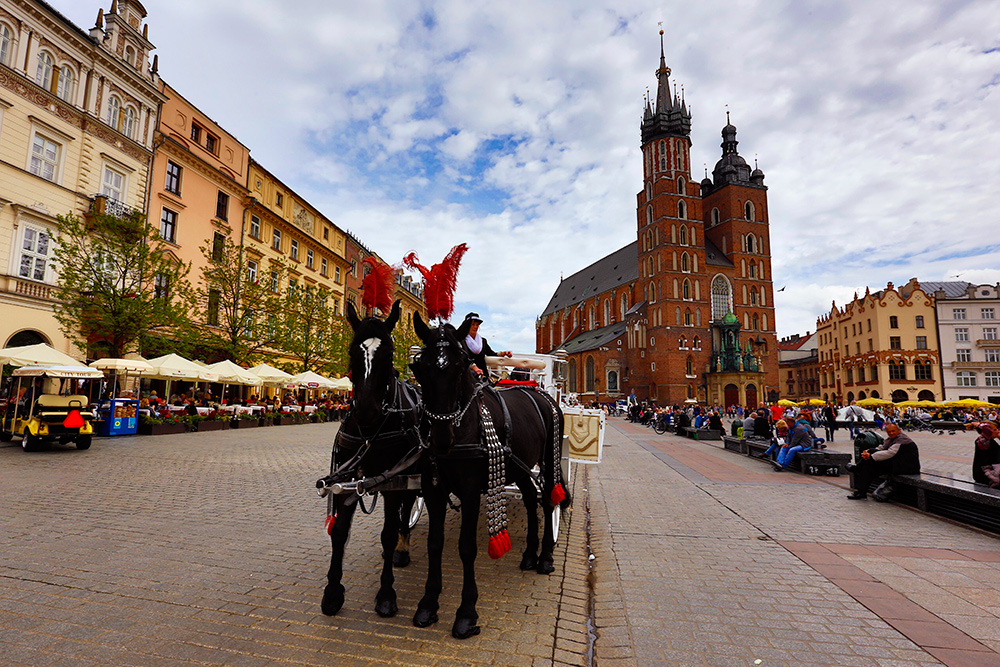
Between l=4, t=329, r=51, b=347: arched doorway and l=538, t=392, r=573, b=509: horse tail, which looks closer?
l=538, t=392, r=573, b=509: horse tail

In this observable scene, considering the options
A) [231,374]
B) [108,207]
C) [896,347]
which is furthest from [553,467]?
[896,347]

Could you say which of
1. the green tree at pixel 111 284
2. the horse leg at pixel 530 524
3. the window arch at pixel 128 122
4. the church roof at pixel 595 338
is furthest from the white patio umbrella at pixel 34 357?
the church roof at pixel 595 338

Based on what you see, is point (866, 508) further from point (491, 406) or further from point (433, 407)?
point (433, 407)

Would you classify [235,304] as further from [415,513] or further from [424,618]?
[424,618]

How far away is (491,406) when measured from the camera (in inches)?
165

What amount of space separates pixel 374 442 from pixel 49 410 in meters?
13.3

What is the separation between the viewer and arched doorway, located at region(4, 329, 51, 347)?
734 inches

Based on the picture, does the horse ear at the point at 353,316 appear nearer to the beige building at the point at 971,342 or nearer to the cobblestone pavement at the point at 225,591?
the cobblestone pavement at the point at 225,591

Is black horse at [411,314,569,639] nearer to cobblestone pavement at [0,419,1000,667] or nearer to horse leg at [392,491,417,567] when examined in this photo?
cobblestone pavement at [0,419,1000,667]

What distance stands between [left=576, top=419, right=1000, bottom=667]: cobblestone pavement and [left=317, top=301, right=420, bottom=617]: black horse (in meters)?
1.69

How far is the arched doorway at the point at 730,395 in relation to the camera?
5758cm

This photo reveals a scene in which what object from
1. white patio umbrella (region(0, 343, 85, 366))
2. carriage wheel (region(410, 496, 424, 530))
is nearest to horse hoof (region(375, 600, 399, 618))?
carriage wheel (region(410, 496, 424, 530))

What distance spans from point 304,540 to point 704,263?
64156 millimetres

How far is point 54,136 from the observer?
20.3 metres
